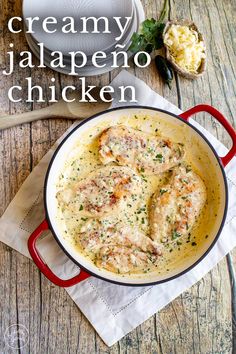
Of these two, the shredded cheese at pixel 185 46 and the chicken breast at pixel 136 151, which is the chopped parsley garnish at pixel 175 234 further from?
the shredded cheese at pixel 185 46

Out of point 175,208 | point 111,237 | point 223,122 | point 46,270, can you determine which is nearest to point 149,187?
point 175,208

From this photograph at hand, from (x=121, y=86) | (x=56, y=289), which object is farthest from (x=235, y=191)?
(x=56, y=289)

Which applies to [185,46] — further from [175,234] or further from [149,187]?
[175,234]

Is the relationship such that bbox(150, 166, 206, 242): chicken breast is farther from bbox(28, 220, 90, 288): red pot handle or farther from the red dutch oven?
bbox(28, 220, 90, 288): red pot handle

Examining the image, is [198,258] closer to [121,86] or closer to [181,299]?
[181,299]

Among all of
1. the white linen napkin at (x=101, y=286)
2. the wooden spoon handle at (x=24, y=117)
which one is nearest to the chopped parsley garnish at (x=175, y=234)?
the white linen napkin at (x=101, y=286)

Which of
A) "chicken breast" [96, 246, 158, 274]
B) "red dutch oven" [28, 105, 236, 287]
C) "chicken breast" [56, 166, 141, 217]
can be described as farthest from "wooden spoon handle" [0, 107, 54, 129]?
"chicken breast" [96, 246, 158, 274]
